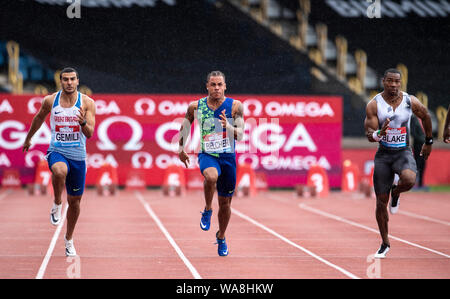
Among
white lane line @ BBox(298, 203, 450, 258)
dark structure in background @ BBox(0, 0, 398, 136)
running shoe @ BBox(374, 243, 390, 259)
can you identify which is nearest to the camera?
running shoe @ BBox(374, 243, 390, 259)

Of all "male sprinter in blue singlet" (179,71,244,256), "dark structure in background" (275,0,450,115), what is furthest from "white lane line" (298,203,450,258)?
"dark structure in background" (275,0,450,115)

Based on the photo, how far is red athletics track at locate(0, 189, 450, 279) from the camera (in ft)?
29.8

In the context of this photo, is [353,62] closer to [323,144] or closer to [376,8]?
[376,8]

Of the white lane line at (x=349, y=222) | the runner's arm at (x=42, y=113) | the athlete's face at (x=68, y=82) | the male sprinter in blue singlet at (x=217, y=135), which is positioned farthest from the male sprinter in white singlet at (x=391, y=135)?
the runner's arm at (x=42, y=113)

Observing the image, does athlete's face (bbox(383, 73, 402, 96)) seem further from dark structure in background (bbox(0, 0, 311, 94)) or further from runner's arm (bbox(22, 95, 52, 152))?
dark structure in background (bbox(0, 0, 311, 94))

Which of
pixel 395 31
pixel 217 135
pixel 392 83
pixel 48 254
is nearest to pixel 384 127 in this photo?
pixel 392 83

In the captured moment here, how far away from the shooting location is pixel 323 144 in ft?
84.1

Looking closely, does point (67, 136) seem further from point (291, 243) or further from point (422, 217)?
point (422, 217)

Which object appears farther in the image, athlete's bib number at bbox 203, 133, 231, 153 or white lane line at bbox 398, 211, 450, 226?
white lane line at bbox 398, 211, 450, 226

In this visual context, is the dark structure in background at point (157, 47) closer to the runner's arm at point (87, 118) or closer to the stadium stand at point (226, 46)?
the stadium stand at point (226, 46)

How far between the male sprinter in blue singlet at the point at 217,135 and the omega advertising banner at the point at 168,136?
14.4 meters

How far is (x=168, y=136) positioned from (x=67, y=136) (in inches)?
611
